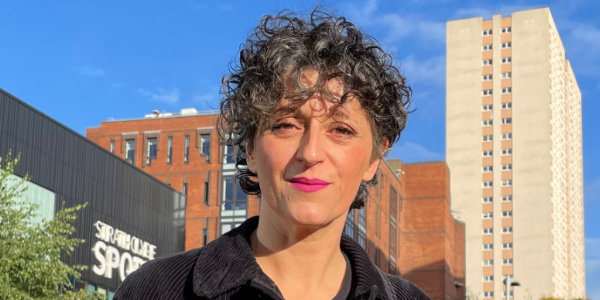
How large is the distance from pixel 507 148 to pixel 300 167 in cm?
14009

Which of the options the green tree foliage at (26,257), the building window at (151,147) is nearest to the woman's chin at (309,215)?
the green tree foliage at (26,257)

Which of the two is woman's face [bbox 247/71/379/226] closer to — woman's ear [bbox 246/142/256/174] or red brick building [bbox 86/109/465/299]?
woman's ear [bbox 246/142/256/174]

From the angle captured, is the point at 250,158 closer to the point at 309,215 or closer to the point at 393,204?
the point at 309,215

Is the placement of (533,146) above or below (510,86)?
below

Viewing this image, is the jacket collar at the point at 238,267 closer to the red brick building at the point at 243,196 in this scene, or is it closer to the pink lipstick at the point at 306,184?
the pink lipstick at the point at 306,184

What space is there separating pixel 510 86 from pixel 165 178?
87.3 metres

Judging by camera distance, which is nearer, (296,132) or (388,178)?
(296,132)

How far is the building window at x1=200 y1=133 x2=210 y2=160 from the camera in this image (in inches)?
2530

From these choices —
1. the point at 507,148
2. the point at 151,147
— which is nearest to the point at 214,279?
the point at 151,147

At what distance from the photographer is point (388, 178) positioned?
268 ft

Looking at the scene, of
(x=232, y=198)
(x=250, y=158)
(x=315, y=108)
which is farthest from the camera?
(x=232, y=198)

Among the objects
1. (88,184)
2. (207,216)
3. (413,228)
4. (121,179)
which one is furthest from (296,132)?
(413,228)

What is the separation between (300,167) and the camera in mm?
2559

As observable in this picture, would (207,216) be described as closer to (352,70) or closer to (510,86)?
(352,70)
